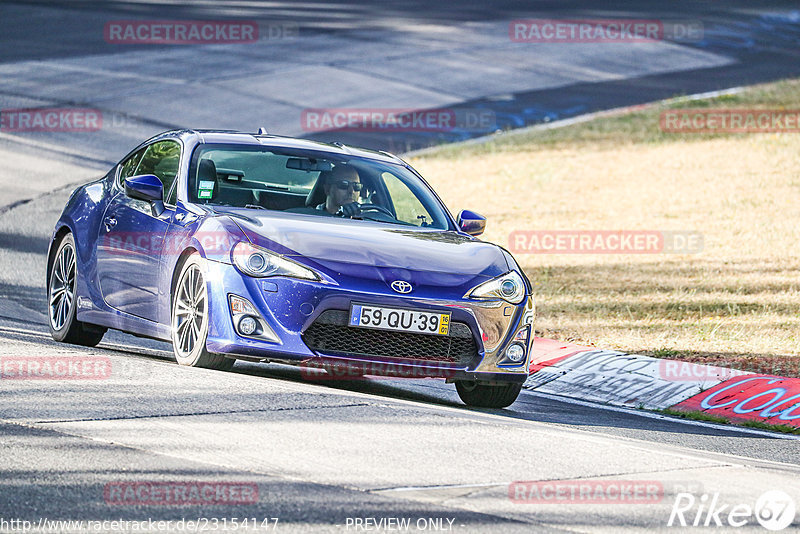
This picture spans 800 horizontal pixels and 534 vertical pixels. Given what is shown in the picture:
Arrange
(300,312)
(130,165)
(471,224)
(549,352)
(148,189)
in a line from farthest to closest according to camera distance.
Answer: (549,352) < (130,165) < (471,224) < (148,189) < (300,312)

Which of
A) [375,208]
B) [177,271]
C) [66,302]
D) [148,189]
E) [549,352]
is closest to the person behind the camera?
[177,271]

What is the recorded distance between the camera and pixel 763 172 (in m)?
20.5

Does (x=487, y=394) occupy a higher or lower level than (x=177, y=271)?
lower

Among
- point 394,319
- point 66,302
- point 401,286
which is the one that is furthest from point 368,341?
point 66,302

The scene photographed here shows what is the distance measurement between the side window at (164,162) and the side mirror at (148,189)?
0.31 feet

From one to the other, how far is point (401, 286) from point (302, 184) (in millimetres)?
1851

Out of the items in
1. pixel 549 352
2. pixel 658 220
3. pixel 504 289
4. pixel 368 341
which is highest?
pixel 504 289

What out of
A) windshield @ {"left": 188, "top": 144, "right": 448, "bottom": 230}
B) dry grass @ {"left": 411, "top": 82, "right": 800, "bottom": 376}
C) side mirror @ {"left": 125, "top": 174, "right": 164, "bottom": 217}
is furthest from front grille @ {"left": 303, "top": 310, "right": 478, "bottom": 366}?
dry grass @ {"left": 411, "top": 82, "right": 800, "bottom": 376}

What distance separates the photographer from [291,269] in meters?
7.35

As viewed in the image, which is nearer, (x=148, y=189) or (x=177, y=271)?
(x=177, y=271)

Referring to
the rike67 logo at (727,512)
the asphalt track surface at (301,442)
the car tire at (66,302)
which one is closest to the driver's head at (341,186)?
the asphalt track surface at (301,442)

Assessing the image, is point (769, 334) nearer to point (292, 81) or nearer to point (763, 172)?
point (763, 172)

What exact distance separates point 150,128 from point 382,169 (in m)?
12.6

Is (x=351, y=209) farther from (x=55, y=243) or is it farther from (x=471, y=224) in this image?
(x=55, y=243)
